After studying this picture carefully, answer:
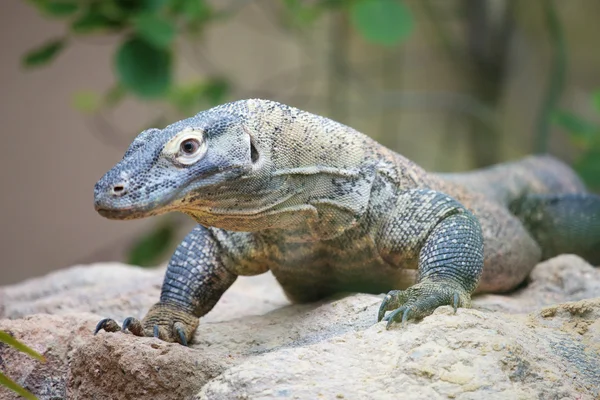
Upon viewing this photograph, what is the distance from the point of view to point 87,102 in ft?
26.8

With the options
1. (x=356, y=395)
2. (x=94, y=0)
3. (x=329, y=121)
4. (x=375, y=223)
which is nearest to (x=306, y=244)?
(x=375, y=223)

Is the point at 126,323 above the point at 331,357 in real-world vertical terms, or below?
above

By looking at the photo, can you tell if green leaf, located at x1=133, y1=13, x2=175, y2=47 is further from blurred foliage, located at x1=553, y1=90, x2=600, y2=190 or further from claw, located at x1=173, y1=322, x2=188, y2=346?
blurred foliage, located at x1=553, y1=90, x2=600, y2=190

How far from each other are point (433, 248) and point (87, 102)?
583cm

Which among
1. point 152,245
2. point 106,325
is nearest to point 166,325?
point 106,325

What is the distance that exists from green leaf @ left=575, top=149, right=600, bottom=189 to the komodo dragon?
3.30 meters

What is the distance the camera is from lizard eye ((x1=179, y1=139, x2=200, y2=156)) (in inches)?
114

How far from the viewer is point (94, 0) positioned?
22.2ft

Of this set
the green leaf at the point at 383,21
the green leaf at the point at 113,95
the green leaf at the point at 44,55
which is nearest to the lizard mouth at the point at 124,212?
the green leaf at the point at 44,55

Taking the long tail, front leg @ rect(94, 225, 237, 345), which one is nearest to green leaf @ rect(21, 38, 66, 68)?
front leg @ rect(94, 225, 237, 345)

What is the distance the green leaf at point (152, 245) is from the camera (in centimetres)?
802

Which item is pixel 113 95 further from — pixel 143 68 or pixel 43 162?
pixel 143 68

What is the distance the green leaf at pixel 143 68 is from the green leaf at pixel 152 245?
204 cm

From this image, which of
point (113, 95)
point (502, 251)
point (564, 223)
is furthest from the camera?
point (113, 95)
